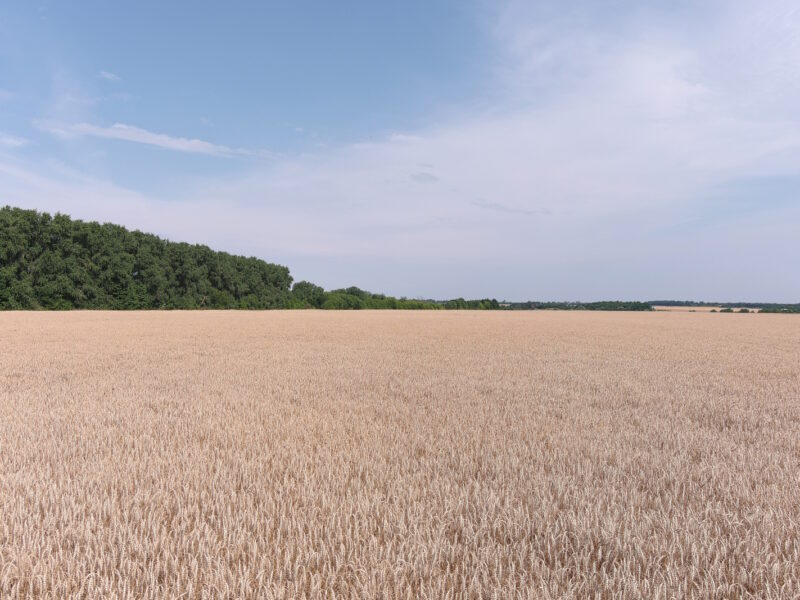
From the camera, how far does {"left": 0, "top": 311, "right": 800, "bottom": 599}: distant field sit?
2.31 meters

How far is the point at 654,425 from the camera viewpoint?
5609 mm

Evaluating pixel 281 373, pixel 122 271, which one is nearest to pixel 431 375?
pixel 281 373

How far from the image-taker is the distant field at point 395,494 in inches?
91.1

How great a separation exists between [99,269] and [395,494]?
62250 millimetres

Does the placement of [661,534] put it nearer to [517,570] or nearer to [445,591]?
[517,570]

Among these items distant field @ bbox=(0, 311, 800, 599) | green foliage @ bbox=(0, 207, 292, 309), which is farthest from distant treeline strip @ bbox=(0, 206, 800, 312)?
distant field @ bbox=(0, 311, 800, 599)

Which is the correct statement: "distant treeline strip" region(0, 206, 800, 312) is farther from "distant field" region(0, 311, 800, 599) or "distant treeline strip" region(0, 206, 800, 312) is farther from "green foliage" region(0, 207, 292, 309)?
"distant field" region(0, 311, 800, 599)

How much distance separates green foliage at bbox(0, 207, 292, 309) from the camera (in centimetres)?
4809

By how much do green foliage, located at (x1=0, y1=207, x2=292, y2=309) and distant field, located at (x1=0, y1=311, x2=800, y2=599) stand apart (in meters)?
52.5

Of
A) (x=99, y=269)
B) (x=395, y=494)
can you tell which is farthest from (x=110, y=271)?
(x=395, y=494)

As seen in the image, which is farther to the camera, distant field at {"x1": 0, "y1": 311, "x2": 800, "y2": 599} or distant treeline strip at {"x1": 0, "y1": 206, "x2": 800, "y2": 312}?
distant treeline strip at {"x1": 0, "y1": 206, "x2": 800, "y2": 312}

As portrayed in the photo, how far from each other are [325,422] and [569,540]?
3.37 meters

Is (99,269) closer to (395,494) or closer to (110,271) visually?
(110,271)

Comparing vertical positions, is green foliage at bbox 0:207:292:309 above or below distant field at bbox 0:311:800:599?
above
